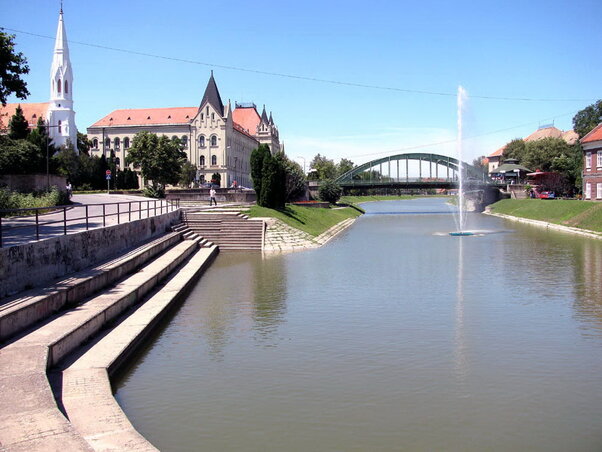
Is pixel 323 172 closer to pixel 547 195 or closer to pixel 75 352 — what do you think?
pixel 547 195

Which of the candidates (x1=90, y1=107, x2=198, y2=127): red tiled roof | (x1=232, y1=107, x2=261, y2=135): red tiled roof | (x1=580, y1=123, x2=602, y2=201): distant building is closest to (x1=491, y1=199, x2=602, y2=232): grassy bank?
(x1=580, y1=123, x2=602, y2=201): distant building

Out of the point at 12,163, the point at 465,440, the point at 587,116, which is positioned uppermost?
the point at 587,116

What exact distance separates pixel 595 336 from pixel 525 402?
217 inches

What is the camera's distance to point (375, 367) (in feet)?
39.5

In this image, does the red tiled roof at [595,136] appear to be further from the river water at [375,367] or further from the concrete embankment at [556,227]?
the river water at [375,367]

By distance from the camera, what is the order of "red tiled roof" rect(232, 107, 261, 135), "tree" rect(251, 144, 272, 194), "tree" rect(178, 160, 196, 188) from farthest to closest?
"red tiled roof" rect(232, 107, 261, 135) → "tree" rect(178, 160, 196, 188) → "tree" rect(251, 144, 272, 194)

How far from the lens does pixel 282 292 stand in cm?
2109

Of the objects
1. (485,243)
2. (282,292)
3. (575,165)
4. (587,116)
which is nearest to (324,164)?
(587,116)

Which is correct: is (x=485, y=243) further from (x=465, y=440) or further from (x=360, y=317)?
(x=465, y=440)

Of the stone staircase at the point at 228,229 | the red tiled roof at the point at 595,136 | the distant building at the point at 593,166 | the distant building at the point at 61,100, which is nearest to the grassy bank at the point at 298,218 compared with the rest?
the stone staircase at the point at 228,229

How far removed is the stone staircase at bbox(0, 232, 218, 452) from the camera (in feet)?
24.8

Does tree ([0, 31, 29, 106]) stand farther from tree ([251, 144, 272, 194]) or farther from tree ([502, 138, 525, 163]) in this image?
tree ([502, 138, 525, 163])

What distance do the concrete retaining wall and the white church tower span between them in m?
Answer: 88.0

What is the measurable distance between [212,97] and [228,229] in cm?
7356
